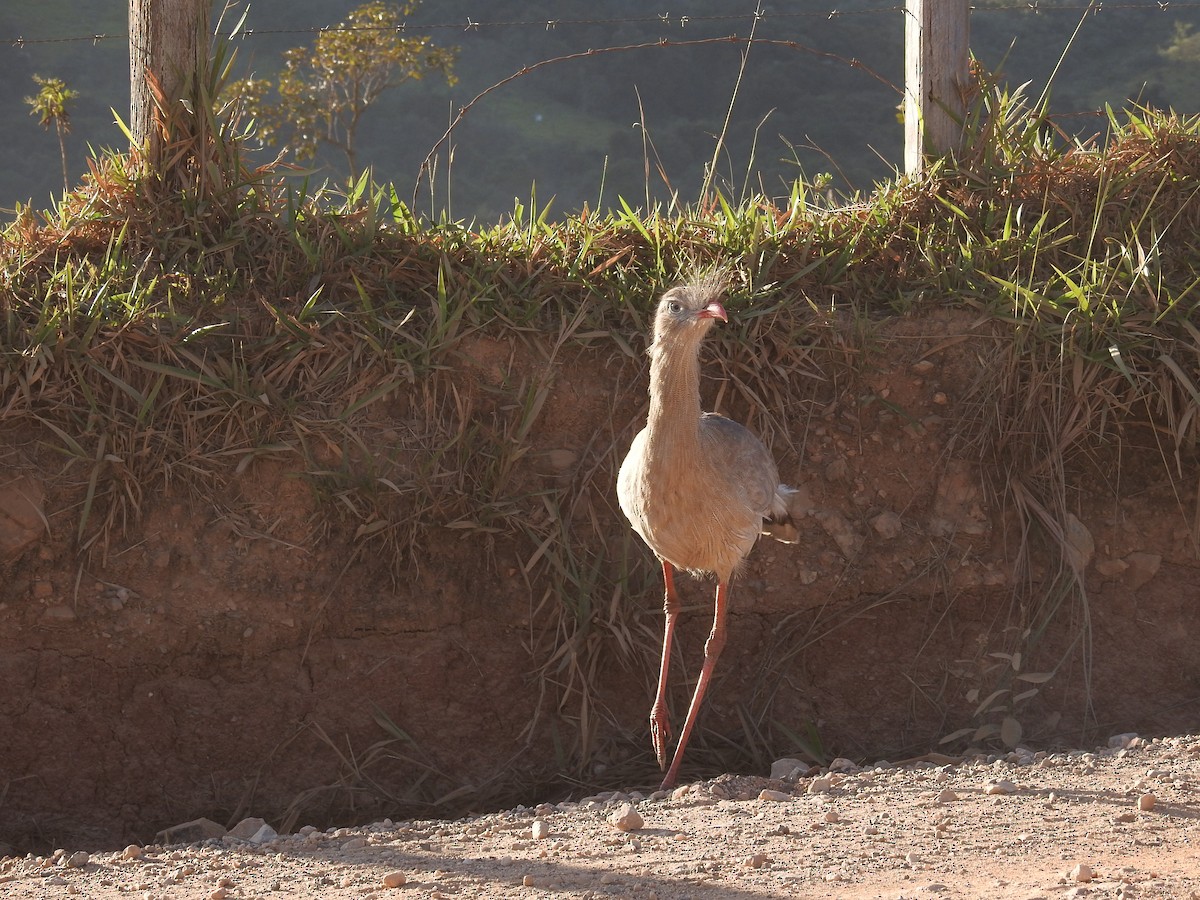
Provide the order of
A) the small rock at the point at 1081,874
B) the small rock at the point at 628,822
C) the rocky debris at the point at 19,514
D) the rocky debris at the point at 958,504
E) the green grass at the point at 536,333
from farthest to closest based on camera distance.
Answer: the rocky debris at the point at 958,504 → the green grass at the point at 536,333 → the rocky debris at the point at 19,514 → the small rock at the point at 628,822 → the small rock at the point at 1081,874

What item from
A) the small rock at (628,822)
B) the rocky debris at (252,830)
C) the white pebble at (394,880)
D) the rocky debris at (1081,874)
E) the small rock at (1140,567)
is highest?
the rocky debris at (1081,874)

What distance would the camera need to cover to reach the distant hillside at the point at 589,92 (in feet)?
52.4

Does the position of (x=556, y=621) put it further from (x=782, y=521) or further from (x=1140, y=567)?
(x=1140, y=567)

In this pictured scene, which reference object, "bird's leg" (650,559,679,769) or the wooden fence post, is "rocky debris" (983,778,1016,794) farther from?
the wooden fence post

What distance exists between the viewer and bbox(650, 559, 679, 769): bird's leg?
390cm

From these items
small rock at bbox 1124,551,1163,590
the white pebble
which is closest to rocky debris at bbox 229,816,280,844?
the white pebble

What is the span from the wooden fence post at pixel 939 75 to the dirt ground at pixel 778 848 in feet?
9.07

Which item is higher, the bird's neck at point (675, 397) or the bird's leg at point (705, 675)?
the bird's neck at point (675, 397)

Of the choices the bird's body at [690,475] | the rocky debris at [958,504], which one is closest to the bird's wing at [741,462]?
the bird's body at [690,475]

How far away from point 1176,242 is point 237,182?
154 inches

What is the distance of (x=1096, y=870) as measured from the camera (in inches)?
96.8

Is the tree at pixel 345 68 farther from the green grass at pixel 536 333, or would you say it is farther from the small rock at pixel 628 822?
the small rock at pixel 628 822

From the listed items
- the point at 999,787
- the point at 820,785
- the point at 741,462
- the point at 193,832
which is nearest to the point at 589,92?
the point at 741,462

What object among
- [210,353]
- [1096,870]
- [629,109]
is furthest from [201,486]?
[629,109]
